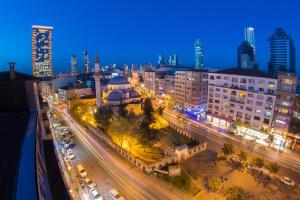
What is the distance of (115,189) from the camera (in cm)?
2041

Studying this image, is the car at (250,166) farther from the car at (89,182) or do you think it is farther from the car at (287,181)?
the car at (89,182)

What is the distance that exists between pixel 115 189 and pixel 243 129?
82.9ft

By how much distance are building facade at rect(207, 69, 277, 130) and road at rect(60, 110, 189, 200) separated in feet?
70.7

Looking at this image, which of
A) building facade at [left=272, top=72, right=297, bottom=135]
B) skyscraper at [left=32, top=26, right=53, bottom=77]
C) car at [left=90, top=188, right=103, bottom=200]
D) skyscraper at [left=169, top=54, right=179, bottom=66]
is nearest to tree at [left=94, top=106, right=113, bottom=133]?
car at [left=90, top=188, right=103, bottom=200]

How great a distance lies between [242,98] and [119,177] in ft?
84.4

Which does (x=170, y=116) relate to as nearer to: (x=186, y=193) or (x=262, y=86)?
(x=262, y=86)

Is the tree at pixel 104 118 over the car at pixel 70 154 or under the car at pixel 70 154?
over

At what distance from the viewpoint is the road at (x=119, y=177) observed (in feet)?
65.3

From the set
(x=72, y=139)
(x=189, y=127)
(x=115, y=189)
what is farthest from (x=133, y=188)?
(x=189, y=127)

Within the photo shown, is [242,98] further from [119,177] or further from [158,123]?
[119,177]

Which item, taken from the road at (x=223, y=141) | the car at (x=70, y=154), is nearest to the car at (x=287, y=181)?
the road at (x=223, y=141)

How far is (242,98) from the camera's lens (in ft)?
117

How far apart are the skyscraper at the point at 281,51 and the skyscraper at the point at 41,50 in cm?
12023

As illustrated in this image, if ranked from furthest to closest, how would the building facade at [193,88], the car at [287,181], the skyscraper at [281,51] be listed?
the skyscraper at [281,51] → the building facade at [193,88] → the car at [287,181]
